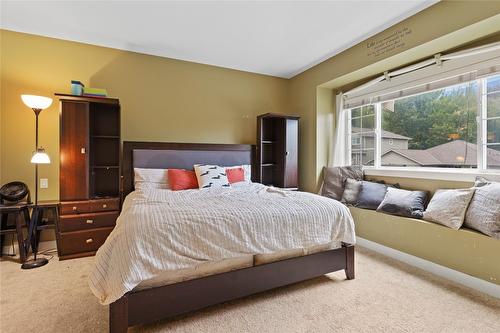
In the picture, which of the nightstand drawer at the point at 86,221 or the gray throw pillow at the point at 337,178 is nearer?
the nightstand drawer at the point at 86,221

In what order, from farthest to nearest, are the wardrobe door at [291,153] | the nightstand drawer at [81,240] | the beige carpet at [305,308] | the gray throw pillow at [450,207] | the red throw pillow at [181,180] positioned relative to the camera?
the wardrobe door at [291,153]
the red throw pillow at [181,180]
the nightstand drawer at [81,240]
the gray throw pillow at [450,207]
the beige carpet at [305,308]

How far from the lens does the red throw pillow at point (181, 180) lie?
3110mm

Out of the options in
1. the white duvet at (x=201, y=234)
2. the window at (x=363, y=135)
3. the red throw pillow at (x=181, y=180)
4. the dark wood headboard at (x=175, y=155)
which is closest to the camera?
the white duvet at (x=201, y=234)

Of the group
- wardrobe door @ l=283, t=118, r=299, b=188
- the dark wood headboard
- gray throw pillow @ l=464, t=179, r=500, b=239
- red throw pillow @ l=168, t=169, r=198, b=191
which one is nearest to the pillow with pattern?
red throw pillow @ l=168, t=169, r=198, b=191

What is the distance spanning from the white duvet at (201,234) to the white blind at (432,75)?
1.91 m

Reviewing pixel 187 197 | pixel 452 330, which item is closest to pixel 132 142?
pixel 187 197

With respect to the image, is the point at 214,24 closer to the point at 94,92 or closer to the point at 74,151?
the point at 94,92

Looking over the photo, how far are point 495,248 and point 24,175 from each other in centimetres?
484

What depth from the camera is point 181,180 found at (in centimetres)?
316

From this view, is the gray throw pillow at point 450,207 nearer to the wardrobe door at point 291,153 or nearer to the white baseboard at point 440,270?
the white baseboard at point 440,270

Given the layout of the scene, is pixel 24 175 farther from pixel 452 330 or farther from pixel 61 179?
pixel 452 330

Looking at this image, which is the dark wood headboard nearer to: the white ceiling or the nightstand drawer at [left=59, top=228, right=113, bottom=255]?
the nightstand drawer at [left=59, top=228, right=113, bottom=255]

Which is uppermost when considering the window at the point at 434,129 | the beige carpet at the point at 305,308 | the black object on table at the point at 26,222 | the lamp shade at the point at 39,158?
the window at the point at 434,129

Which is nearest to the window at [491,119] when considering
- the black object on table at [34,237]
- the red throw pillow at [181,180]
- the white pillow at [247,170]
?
the white pillow at [247,170]
